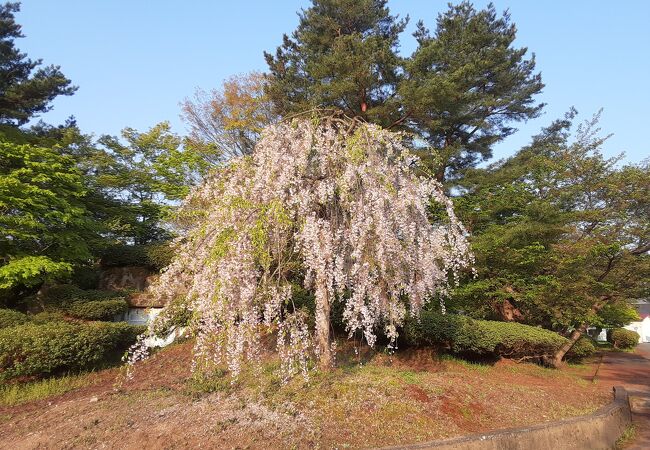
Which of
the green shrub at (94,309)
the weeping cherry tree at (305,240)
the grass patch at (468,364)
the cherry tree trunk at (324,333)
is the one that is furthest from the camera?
the green shrub at (94,309)

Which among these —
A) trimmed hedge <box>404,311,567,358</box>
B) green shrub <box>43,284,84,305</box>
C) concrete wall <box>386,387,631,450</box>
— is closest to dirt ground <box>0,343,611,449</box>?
concrete wall <box>386,387,631,450</box>

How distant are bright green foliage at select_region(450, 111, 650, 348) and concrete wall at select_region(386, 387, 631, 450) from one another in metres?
5.87

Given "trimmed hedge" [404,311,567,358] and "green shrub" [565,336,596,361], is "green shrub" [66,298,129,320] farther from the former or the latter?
"green shrub" [565,336,596,361]

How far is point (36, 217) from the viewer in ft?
37.0

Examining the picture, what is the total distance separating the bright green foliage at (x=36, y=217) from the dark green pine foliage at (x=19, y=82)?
5.96 metres

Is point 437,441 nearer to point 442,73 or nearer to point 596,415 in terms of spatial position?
point 596,415

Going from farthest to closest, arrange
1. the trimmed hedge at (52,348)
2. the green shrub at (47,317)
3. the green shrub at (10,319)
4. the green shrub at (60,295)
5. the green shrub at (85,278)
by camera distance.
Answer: the green shrub at (85,278) < the green shrub at (60,295) < the green shrub at (47,317) < the green shrub at (10,319) < the trimmed hedge at (52,348)

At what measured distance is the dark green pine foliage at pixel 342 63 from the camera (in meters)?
15.3

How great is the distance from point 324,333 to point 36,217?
31.1 feet

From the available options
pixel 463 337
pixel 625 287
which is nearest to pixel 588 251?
pixel 625 287

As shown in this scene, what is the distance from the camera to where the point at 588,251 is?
11828mm

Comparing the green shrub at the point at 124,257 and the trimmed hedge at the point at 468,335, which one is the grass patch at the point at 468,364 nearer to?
the trimmed hedge at the point at 468,335

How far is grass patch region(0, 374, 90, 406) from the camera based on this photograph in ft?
21.8

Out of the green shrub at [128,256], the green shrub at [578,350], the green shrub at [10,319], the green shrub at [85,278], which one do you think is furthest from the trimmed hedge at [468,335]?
the green shrub at [85,278]
